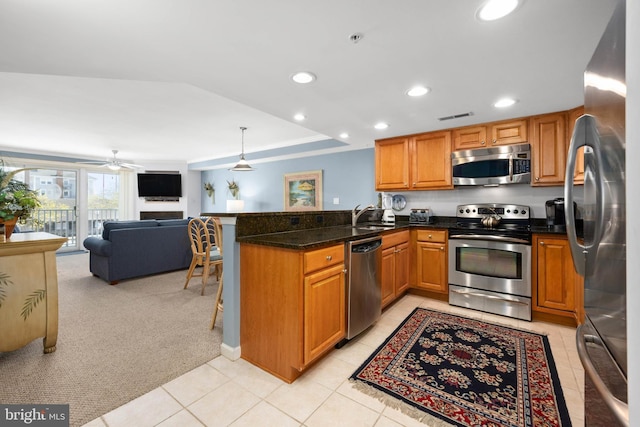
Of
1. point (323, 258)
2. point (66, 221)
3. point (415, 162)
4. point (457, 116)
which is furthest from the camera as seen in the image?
point (66, 221)

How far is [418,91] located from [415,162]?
4.66 ft

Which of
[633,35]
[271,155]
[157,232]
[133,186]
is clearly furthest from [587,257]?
[133,186]

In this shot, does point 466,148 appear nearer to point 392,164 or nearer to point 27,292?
point 392,164

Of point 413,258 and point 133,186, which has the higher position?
point 133,186

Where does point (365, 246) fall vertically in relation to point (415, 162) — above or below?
below

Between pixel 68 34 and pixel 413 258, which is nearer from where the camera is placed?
pixel 68 34

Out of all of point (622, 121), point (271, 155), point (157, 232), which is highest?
point (271, 155)

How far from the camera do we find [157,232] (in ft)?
13.9

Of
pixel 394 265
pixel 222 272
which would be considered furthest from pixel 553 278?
pixel 222 272

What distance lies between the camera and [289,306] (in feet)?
5.83

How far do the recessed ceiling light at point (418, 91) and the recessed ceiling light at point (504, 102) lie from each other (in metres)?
0.78

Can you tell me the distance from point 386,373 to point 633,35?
1.99 m

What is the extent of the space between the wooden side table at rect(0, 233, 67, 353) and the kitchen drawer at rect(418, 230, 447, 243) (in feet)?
11.5

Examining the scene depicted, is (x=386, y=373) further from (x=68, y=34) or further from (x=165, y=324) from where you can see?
(x=68, y=34)
